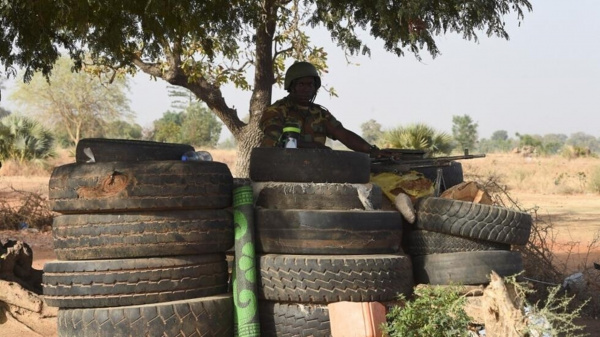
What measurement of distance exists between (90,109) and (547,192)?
41.1m

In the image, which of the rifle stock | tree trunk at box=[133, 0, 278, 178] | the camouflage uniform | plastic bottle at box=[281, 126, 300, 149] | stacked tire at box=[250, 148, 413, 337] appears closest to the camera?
stacked tire at box=[250, 148, 413, 337]

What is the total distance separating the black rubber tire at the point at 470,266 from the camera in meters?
5.22

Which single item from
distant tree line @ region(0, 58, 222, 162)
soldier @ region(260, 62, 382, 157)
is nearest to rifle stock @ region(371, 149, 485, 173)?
soldier @ region(260, 62, 382, 157)

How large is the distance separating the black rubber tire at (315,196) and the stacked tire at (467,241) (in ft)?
1.68

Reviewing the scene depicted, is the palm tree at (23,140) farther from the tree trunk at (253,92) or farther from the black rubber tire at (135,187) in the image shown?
the black rubber tire at (135,187)

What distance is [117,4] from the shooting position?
688 cm

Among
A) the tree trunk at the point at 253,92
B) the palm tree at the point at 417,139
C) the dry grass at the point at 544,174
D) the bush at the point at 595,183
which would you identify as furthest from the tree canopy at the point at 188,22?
the bush at the point at 595,183

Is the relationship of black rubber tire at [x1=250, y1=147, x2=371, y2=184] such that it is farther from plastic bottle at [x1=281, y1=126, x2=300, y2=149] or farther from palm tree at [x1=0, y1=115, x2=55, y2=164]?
palm tree at [x1=0, y1=115, x2=55, y2=164]

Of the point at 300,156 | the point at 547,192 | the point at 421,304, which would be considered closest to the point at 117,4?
the point at 300,156

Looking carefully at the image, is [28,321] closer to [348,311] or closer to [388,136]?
[348,311]

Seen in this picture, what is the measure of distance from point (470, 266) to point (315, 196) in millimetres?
1126

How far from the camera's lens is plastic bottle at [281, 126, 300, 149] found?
5.95 meters

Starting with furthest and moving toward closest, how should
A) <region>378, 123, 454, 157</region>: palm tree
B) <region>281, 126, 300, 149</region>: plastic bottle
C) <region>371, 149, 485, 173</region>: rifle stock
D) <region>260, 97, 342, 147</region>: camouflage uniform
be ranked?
<region>378, 123, 454, 157</region>: palm tree → <region>260, 97, 342, 147</region>: camouflage uniform → <region>371, 149, 485, 173</region>: rifle stock → <region>281, 126, 300, 149</region>: plastic bottle

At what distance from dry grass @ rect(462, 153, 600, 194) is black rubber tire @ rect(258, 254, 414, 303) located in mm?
16408
